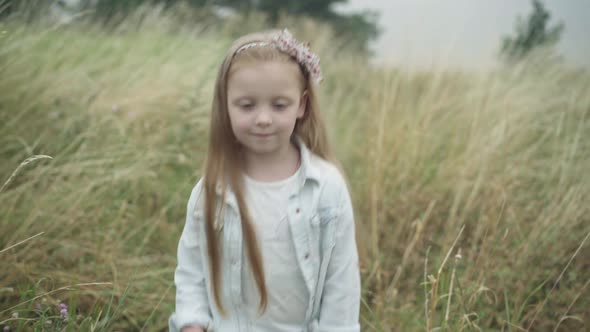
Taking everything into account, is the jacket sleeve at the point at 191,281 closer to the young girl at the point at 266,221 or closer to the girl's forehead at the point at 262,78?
the young girl at the point at 266,221

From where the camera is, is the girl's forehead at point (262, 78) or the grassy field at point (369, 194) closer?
the girl's forehead at point (262, 78)

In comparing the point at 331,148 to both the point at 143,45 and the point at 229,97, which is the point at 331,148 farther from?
the point at 143,45

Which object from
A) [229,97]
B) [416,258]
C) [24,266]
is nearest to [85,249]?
[24,266]

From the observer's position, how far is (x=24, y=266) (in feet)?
Result: 6.56

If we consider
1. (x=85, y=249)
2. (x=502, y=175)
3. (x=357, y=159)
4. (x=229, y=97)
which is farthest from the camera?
(x=357, y=159)

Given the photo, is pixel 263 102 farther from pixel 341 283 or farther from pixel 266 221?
pixel 341 283

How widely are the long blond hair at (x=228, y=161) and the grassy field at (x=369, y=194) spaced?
406mm

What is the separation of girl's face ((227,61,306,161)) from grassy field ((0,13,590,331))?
0.69 m

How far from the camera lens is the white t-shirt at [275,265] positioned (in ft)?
4.79

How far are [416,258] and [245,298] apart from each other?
Result: 1275mm

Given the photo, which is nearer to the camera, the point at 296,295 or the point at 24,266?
the point at 296,295

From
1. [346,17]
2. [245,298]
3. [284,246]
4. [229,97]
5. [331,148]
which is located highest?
[346,17]

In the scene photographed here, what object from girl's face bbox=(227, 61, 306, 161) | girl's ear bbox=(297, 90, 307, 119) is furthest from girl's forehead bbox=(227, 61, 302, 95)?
girl's ear bbox=(297, 90, 307, 119)

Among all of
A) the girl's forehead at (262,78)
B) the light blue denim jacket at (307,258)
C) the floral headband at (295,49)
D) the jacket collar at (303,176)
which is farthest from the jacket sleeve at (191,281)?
the floral headband at (295,49)
